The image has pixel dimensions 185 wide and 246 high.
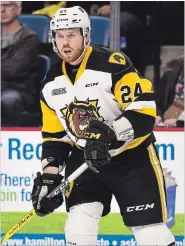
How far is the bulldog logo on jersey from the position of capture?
445 cm

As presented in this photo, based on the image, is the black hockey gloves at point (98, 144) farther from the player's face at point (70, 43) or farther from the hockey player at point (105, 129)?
the player's face at point (70, 43)

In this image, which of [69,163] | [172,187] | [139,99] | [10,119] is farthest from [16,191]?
[139,99]

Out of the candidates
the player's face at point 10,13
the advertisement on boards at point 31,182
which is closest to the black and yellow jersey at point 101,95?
the advertisement on boards at point 31,182

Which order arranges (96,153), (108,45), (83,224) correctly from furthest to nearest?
(108,45)
(83,224)
(96,153)

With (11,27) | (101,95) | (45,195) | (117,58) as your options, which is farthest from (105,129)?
(11,27)

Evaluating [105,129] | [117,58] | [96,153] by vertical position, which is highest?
[117,58]

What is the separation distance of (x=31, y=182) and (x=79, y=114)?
1944 millimetres

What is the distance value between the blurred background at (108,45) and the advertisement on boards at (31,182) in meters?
0.12

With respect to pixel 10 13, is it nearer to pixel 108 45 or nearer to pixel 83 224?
pixel 108 45

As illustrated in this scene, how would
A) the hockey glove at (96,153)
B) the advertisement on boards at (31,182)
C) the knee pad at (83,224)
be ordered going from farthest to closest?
the advertisement on boards at (31,182)
the knee pad at (83,224)
the hockey glove at (96,153)

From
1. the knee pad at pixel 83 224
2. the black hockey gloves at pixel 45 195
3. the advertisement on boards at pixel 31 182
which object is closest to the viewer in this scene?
the knee pad at pixel 83 224

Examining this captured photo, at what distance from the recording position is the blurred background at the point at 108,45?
20.6 ft

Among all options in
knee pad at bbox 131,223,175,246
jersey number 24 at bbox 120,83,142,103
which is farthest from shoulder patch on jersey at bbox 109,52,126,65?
knee pad at bbox 131,223,175,246

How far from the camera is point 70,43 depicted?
14.5 feet
